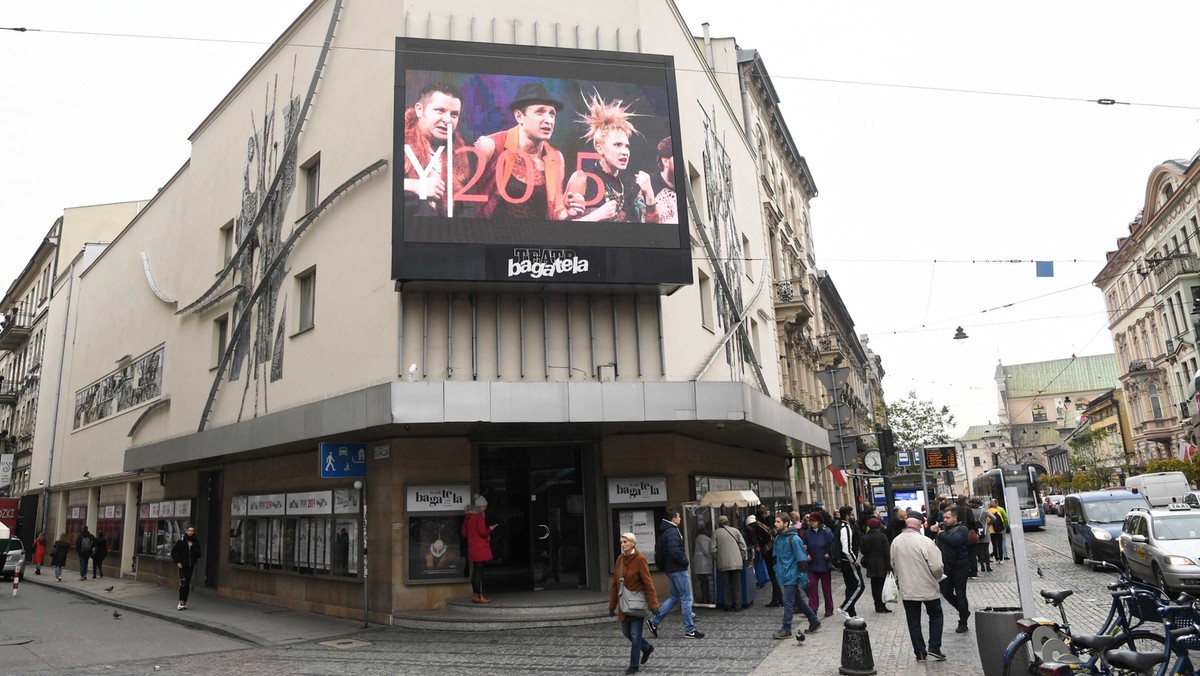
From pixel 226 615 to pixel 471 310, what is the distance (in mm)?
8808

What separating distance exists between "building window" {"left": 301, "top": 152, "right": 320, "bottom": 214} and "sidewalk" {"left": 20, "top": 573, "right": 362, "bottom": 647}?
9206 mm

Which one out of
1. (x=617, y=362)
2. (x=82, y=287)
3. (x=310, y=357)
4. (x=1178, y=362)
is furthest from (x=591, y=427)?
(x=1178, y=362)

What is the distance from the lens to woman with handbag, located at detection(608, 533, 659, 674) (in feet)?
33.2

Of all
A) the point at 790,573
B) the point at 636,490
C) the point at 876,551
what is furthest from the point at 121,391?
the point at 876,551

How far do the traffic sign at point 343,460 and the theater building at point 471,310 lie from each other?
47mm

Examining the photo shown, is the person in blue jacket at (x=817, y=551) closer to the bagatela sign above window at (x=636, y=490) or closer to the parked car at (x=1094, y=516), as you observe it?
the bagatela sign above window at (x=636, y=490)

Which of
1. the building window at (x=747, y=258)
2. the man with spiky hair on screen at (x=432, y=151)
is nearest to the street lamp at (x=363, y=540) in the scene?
the man with spiky hair on screen at (x=432, y=151)

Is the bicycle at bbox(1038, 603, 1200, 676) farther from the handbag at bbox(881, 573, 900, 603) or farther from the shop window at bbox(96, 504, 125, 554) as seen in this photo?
the shop window at bbox(96, 504, 125, 554)

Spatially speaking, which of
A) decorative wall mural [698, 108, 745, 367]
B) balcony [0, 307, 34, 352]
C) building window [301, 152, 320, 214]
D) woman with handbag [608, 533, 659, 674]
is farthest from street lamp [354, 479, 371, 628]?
balcony [0, 307, 34, 352]

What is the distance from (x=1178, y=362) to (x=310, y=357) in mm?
66980

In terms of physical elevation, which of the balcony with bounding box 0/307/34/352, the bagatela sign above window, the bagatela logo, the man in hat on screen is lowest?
the bagatela sign above window

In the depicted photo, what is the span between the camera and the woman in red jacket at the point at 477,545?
590 inches

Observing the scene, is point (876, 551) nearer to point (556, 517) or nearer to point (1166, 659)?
point (556, 517)

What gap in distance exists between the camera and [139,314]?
30.0 m
